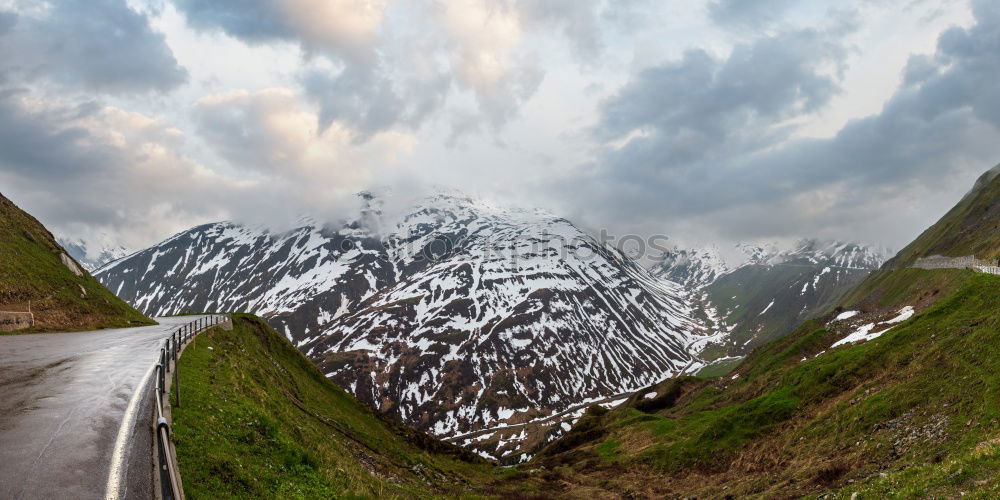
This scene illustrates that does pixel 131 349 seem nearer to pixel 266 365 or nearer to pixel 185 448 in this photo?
pixel 266 365

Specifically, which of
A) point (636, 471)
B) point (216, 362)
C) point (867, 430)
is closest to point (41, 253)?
point (216, 362)

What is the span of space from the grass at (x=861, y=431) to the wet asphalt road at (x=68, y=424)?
24377 mm

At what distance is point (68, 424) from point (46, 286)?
51.4m

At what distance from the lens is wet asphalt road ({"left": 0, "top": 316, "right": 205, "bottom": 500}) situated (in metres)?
11.0

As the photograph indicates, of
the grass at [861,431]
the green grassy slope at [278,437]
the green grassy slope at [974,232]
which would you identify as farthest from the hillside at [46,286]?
the green grassy slope at [974,232]

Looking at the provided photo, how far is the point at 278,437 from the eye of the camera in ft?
62.3

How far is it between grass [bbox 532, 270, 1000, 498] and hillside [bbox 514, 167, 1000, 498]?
0.11m

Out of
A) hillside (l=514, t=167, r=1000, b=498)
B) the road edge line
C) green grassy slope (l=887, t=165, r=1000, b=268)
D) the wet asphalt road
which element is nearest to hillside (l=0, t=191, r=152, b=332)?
the wet asphalt road

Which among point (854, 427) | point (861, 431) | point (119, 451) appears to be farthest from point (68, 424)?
point (854, 427)

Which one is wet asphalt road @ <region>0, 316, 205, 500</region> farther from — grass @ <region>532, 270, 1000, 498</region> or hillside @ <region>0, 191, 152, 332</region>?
hillside @ <region>0, 191, 152, 332</region>

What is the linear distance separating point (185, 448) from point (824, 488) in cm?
2849

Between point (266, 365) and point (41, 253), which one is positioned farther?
point (41, 253)

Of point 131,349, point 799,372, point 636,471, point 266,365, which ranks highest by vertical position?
point 131,349

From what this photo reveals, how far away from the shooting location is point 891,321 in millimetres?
64562
